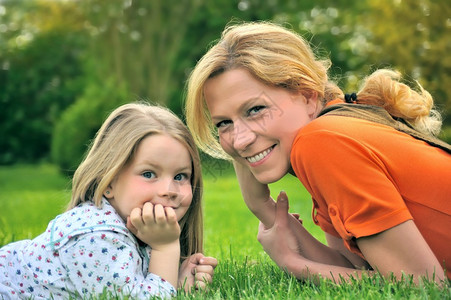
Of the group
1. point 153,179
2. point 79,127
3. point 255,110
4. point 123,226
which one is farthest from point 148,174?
point 79,127

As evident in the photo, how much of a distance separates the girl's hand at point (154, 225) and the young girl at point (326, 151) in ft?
1.75

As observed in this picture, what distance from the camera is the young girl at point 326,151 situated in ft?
9.02

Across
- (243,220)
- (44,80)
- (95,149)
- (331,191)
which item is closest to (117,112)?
(95,149)

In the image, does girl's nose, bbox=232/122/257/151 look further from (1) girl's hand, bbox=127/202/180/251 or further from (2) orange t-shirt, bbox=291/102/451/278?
(1) girl's hand, bbox=127/202/180/251

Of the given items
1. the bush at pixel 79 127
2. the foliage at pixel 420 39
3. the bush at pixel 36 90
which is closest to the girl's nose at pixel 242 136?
the bush at pixel 79 127

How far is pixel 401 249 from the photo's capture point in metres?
2.72

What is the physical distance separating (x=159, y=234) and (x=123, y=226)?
0.62 ft

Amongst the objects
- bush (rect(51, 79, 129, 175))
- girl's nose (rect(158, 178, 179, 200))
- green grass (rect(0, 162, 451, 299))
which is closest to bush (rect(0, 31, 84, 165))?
bush (rect(51, 79, 129, 175))

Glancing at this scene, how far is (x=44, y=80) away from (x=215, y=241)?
728 inches

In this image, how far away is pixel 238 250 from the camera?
16.2ft

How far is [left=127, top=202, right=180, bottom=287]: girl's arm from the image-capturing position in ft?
9.93

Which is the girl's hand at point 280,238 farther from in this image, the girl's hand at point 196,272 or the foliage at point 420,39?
the foliage at point 420,39

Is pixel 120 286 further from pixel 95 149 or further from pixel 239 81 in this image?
pixel 239 81

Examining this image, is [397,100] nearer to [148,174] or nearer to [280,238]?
[280,238]
